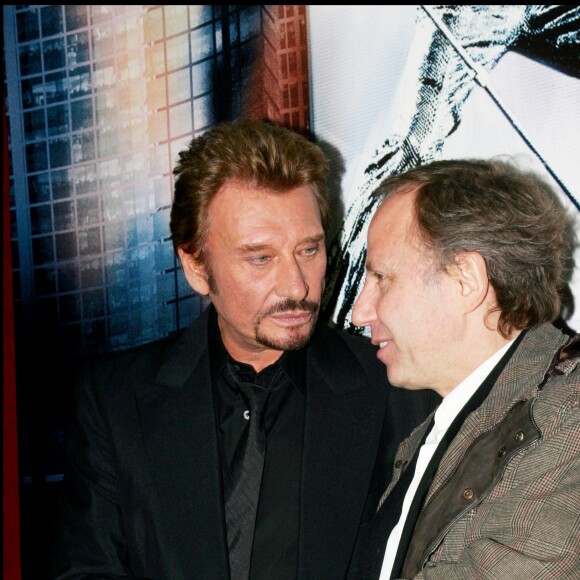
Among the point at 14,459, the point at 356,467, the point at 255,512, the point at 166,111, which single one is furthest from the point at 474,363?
the point at 14,459

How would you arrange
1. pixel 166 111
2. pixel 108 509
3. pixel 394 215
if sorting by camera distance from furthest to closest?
pixel 166 111
pixel 108 509
pixel 394 215

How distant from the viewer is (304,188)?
7.45 feet

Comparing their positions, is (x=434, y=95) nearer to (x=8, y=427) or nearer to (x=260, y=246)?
(x=260, y=246)

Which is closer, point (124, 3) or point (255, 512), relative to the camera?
point (255, 512)

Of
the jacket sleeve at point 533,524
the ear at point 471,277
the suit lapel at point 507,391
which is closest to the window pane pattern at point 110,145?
the ear at point 471,277

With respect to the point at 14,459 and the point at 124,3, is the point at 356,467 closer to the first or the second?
the point at 14,459

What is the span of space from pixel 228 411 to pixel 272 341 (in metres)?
0.24

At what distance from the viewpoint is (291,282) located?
214 cm

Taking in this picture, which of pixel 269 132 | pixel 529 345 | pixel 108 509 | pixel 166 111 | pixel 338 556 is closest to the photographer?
pixel 529 345

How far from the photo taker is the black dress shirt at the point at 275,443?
2.02 metres

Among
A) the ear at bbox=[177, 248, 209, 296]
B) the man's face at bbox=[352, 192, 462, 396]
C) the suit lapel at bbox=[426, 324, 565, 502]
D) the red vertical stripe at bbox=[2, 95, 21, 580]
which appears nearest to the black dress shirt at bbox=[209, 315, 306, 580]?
the ear at bbox=[177, 248, 209, 296]

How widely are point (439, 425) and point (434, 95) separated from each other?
1.16 metres

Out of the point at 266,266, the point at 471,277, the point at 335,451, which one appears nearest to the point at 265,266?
the point at 266,266

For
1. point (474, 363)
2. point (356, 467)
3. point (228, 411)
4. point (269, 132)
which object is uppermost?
point (269, 132)
